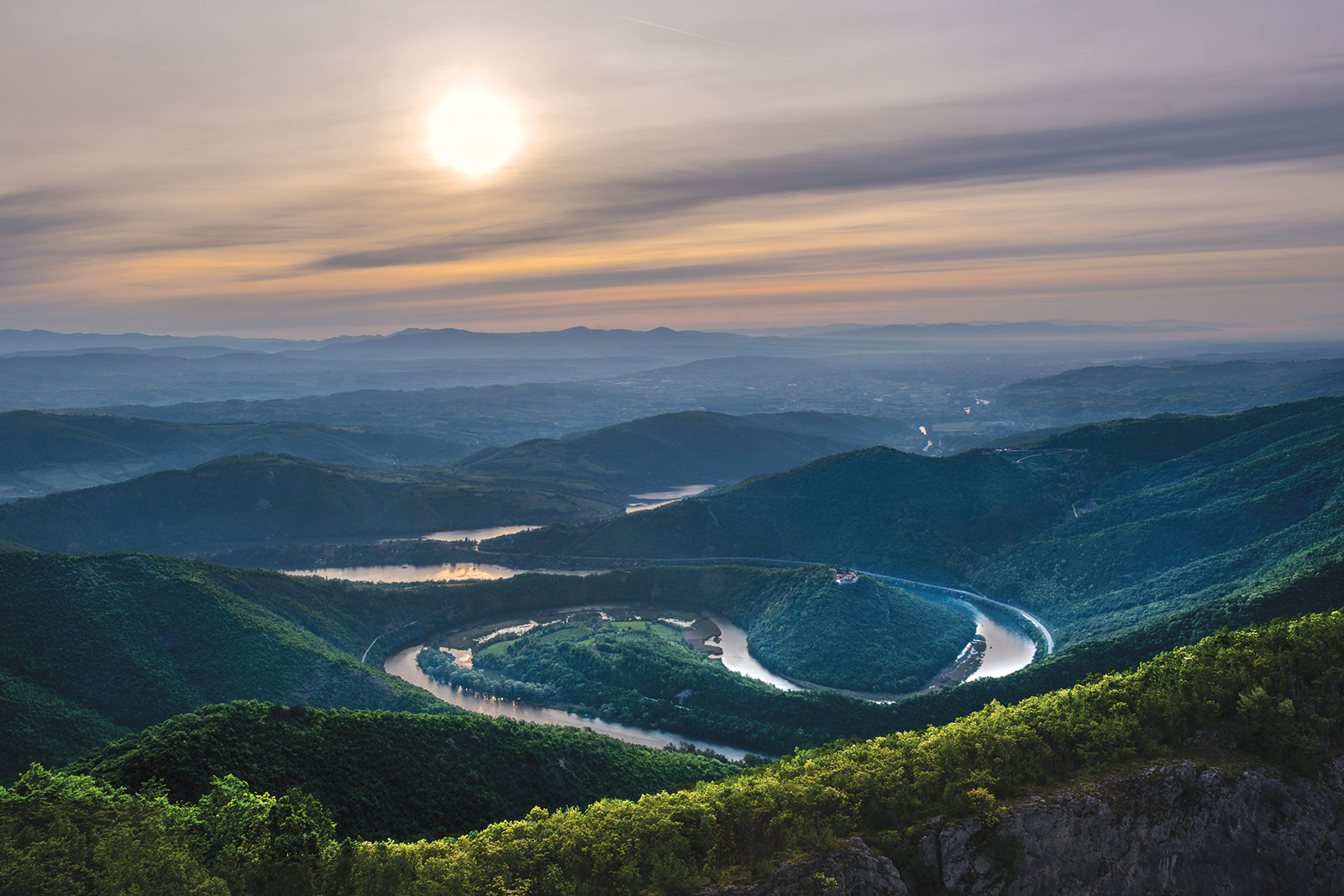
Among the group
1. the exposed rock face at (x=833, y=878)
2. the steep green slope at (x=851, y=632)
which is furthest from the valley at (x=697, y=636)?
the exposed rock face at (x=833, y=878)

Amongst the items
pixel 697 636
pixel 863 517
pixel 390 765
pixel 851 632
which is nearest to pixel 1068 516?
pixel 863 517

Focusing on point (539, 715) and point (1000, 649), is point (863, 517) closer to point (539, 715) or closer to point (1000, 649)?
point (1000, 649)

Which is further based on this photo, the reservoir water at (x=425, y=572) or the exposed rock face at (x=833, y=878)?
the reservoir water at (x=425, y=572)

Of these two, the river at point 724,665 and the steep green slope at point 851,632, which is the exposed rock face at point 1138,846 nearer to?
the river at point 724,665

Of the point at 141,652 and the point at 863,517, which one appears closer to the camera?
the point at 141,652

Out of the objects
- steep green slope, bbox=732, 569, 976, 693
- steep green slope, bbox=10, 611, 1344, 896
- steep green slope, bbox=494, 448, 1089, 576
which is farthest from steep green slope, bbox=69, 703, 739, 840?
steep green slope, bbox=494, 448, 1089, 576
